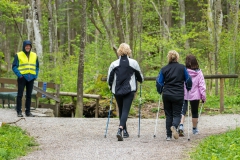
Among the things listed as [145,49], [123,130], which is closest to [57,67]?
[145,49]

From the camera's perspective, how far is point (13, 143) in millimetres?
8406

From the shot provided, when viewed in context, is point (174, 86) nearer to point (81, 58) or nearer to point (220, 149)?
point (220, 149)

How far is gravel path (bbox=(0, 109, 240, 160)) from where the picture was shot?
7785 millimetres

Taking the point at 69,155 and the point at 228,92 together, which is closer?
the point at 69,155

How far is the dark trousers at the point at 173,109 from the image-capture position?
952 cm

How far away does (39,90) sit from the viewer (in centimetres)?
1666

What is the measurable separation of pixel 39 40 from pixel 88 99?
7329 mm

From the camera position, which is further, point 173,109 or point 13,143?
point 173,109

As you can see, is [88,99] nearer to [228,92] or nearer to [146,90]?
[146,90]

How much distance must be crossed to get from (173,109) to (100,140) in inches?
59.9

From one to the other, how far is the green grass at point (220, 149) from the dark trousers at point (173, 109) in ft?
2.76

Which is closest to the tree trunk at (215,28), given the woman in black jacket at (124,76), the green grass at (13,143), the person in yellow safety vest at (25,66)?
the person in yellow safety vest at (25,66)

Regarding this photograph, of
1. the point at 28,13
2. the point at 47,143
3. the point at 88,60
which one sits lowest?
the point at 47,143

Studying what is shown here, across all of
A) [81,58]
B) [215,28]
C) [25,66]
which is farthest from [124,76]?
[215,28]
